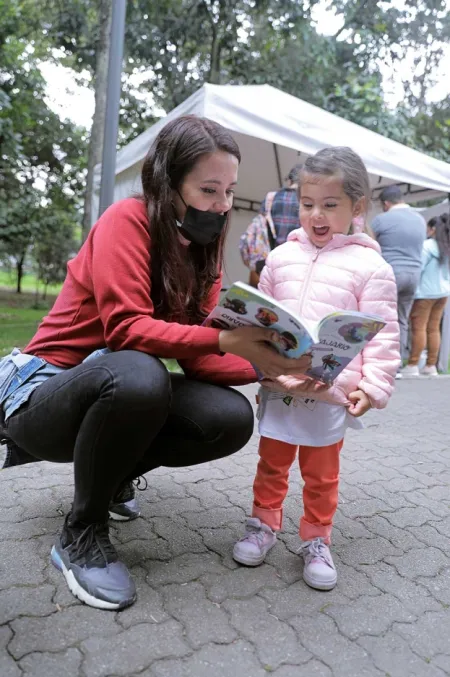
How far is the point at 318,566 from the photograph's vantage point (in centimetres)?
164

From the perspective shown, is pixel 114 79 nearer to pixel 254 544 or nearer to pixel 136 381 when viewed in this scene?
pixel 136 381

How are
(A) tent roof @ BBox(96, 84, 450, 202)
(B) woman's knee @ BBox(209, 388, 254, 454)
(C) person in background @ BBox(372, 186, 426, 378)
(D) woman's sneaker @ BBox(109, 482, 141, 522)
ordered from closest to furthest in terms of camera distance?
(B) woman's knee @ BBox(209, 388, 254, 454) < (D) woman's sneaker @ BBox(109, 482, 141, 522) < (A) tent roof @ BBox(96, 84, 450, 202) < (C) person in background @ BBox(372, 186, 426, 378)

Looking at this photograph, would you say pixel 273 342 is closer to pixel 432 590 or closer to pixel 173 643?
pixel 173 643

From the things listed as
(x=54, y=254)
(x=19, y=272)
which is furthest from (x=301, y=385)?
(x=19, y=272)

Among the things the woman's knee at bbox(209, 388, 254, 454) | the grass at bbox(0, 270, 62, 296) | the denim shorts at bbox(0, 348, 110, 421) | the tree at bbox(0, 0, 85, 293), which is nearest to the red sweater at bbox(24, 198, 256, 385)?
the denim shorts at bbox(0, 348, 110, 421)

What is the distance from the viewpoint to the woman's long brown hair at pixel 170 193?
1.56m

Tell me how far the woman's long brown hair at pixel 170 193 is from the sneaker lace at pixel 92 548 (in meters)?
0.64

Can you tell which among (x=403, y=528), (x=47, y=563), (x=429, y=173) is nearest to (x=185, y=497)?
(x=47, y=563)

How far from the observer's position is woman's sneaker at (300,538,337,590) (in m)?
1.62

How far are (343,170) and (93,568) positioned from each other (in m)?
1.35

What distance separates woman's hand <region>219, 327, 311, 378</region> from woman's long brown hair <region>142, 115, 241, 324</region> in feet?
0.78

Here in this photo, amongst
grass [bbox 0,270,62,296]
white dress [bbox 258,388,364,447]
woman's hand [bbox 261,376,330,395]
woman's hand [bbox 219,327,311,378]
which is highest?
woman's hand [bbox 219,327,311,378]

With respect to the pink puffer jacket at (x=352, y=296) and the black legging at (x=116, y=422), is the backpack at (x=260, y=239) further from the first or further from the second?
the black legging at (x=116, y=422)

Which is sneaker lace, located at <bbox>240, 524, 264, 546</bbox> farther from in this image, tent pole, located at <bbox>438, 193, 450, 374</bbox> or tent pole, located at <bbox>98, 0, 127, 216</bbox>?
tent pole, located at <bbox>438, 193, 450, 374</bbox>
